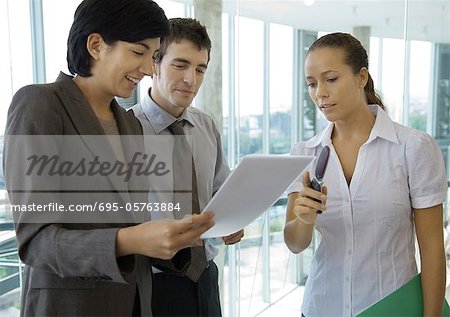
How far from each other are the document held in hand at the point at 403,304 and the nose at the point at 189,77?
2.67 ft

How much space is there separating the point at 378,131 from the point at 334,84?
0.18 metres

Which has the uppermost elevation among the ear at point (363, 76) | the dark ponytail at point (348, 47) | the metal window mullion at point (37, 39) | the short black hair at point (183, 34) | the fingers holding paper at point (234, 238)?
the metal window mullion at point (37, 39)

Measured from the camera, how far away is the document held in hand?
1245 mm

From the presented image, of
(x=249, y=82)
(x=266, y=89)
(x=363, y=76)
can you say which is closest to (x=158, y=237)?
(x=363, y=76)

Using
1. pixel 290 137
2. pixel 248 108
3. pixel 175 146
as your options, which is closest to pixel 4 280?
pixel 175 146

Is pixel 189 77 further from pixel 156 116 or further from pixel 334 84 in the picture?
pixel 334 84

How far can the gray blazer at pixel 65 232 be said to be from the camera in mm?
887

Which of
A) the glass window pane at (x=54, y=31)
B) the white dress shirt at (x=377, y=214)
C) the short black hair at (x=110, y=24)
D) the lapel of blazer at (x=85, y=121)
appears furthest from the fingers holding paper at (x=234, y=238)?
the glass window pane at (x=54, y=31)

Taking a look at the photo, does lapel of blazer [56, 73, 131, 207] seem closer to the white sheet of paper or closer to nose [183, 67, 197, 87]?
the white sheet of paper

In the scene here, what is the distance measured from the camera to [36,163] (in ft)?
3.00

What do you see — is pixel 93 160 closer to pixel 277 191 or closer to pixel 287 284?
pixel 277 191

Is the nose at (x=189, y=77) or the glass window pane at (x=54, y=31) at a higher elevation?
the glass window pane at (x=54, y=31)

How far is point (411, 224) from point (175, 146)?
71 cm

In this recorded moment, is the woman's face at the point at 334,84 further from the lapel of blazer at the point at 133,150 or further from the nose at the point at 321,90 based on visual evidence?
the lapel of blazer at the point at 133,150
